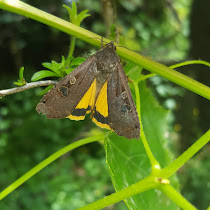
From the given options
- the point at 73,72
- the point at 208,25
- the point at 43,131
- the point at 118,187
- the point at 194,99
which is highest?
the point at 43,131

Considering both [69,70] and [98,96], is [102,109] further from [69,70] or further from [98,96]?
[69,70]

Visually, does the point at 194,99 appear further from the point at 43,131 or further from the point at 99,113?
the point at 99,113

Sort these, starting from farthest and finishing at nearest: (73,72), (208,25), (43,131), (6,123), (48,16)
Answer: (43,131), (6,123), (208,25), (73,72), (48,16)

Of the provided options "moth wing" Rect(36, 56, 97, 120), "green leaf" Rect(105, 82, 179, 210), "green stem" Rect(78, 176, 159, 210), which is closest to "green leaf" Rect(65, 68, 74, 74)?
"moth wing" Rect(36, 56, 97, 120)

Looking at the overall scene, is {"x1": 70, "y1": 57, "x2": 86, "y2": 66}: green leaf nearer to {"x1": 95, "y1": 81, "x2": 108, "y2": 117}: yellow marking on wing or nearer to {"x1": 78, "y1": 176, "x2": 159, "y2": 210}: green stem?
{"x1": 95, "y1": 81, "x2": 108, "y2": 117}: yellow marking on wing

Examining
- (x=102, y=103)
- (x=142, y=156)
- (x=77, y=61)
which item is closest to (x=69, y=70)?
(x=77, y=61)

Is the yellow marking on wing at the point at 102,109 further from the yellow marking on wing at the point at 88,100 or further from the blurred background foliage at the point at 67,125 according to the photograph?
the blurred background foliage at the point at 67,125

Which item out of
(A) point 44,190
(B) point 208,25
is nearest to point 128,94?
(B) point 208,25
